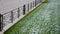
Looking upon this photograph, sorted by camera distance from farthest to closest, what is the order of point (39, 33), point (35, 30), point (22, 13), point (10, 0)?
point (10, 0)
point (22, 13)
point (35, 30)
point (39, 33)

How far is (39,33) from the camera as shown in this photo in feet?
25.4

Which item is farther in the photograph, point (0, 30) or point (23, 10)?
point (23, 10)

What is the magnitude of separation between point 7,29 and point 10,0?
645 inches

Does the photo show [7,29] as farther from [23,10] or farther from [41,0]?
[41,0]

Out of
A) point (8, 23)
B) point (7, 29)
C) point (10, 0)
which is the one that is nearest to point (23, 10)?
point (8, 23)

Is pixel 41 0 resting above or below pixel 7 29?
below

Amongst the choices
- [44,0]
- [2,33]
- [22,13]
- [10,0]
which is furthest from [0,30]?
[44,0]

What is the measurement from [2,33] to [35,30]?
1.92 meters

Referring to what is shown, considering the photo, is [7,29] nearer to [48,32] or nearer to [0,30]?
[0,30]

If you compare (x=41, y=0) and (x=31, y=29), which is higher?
(x=31, y=29)

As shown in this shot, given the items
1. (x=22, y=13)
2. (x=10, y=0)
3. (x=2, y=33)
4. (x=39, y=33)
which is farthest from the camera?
(x=10, y=0)

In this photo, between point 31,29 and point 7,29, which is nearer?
point 7,29

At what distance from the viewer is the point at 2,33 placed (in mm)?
7074

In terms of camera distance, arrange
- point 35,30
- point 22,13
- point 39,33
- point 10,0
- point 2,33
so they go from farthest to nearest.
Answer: point 10,0 < point 22,13 < point 35,30 < point 39,33 < point 2,33
